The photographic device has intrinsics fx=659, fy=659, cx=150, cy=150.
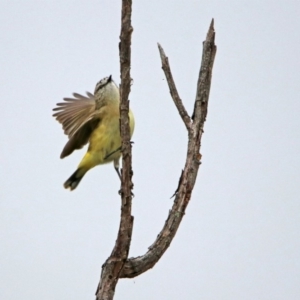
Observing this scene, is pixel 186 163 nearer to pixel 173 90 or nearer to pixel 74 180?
pixel 173 90

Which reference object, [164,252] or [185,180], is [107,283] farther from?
[185,180]

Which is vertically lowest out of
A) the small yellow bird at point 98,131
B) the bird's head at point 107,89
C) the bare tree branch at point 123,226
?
the bare tree branch at point 123,226

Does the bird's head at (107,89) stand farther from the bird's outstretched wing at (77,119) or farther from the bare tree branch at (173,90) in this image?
the bare tree branch at (173,90)

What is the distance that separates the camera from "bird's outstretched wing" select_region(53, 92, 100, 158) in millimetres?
6594

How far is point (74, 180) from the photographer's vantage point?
293 inches

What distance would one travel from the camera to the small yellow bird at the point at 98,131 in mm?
6766

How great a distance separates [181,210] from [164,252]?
0.30m

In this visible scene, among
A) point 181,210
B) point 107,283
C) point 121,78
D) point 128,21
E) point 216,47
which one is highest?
point 216,47

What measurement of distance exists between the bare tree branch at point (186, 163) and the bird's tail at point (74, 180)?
3.03m

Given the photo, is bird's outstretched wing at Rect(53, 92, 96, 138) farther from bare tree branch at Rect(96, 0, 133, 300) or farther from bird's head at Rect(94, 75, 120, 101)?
bare tree branch at Rect(96, 0, 133, 300)

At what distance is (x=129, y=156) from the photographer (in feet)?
13.8

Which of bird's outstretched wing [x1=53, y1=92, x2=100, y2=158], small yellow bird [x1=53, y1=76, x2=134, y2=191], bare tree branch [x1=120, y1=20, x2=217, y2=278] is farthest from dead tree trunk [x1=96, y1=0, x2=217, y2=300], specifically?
bird's outstretched wing [x1=53, y1=92, x2=100, y2=158]

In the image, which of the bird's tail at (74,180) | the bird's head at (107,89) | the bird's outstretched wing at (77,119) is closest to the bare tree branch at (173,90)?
the bird's outstretched wing at (77,119)

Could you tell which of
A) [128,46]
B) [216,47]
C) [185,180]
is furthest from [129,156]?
[216,47]
